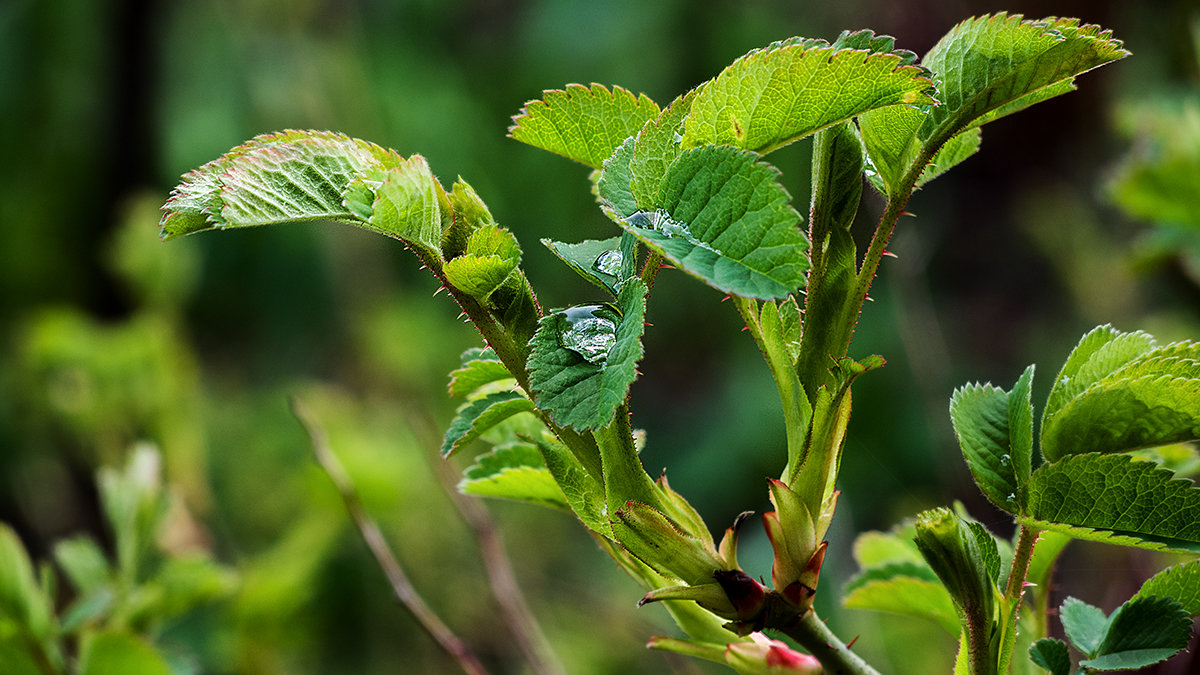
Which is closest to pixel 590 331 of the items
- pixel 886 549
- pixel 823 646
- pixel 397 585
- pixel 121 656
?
pixel 823 646

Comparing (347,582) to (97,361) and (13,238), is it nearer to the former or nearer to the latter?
(97,361)

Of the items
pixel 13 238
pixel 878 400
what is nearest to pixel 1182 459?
pixel 878 400

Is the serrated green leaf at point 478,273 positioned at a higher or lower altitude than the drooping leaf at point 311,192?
lower

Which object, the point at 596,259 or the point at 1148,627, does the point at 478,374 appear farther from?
the point at 1148,627

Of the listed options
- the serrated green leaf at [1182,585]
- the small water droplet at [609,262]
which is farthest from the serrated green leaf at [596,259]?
the serrated green leaf at [1182,585]

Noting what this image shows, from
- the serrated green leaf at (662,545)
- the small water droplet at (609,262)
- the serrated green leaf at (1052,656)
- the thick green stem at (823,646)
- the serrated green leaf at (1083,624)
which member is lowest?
the serrated green leaf at (1083,624)

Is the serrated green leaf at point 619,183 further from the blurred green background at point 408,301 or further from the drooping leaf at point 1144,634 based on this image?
the blurred green background at point 408,301
